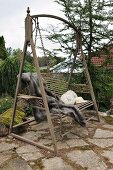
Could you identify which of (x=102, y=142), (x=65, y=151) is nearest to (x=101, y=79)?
(x=102, y=142)

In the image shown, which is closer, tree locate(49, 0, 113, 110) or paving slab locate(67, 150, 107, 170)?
paving slab locate(67, 150, 107, 170)

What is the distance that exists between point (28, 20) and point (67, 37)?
3.27 m

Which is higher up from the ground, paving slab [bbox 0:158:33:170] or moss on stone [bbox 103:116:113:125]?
moss on stone [bbox 103:116:113:125]

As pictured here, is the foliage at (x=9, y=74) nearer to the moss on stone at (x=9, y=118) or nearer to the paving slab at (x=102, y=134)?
the moss on stone at (x=9, y=118)

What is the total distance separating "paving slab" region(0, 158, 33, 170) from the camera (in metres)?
3.81

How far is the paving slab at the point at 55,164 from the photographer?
149 inches

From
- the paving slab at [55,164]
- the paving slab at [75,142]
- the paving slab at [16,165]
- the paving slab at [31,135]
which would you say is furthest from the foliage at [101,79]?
the paving slab at [16,165]

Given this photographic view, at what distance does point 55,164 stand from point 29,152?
59 centimetres

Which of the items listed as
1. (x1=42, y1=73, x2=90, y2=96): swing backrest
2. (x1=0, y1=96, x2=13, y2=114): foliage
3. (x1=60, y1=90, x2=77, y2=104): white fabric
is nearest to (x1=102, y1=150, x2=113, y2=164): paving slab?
(x1=60, y1=90, x2=77, y2=104): white fabric

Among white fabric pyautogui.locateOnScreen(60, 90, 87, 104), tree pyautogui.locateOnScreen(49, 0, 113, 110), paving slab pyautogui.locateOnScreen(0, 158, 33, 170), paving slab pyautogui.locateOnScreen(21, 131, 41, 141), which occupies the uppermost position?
tree pyautogui.locateOnScreen(49, 0, 113, 110)

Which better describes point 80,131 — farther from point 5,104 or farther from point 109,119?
point 5,104

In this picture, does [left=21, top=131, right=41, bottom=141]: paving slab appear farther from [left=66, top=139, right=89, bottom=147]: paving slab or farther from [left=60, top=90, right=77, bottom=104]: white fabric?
[left=60, top=90, right=77, bottom=104]: white fabric

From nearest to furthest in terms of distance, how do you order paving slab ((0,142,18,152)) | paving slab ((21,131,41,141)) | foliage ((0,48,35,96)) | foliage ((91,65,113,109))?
paving slab ((0,142,18,152)), paving slab ((21,131,41,141)), foliage ((91,65,113,109)), foliage ((0,48,35,96))

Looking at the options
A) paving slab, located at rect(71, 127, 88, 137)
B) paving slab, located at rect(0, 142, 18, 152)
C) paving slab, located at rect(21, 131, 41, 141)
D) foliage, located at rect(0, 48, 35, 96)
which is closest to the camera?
paving slab, located at rect(0, 142, 18, 152)
